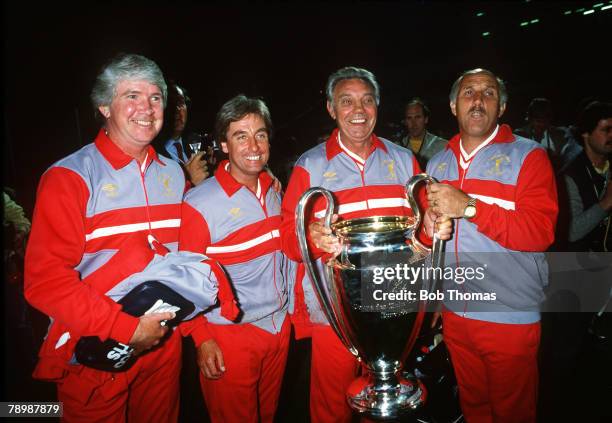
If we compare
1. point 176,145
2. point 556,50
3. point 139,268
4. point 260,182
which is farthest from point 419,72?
point 139,268

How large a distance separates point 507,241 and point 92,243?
1678 mm

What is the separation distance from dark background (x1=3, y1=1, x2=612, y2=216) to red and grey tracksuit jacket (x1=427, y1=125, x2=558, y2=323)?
13.8 feet

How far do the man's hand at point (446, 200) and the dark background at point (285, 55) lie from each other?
431 centimetres

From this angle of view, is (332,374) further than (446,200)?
Yes

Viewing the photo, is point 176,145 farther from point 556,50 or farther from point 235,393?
point 556,50

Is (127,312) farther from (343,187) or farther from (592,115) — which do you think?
(592,115)

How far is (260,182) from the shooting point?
2111 mm

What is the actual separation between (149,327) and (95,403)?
0.51 meters

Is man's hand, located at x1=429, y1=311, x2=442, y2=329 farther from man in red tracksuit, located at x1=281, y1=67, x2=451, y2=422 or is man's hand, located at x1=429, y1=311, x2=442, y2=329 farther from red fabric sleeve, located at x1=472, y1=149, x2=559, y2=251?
red fabric sleeve, located at x1=472, y1=149, x2=559, y2=251

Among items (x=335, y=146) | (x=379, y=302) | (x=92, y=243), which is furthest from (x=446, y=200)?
(x=92, y=243)

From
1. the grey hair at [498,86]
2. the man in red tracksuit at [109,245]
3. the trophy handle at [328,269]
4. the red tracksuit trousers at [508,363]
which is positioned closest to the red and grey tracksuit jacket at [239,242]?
the man in red tracksuit at [109,245]

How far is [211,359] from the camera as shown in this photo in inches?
73.3

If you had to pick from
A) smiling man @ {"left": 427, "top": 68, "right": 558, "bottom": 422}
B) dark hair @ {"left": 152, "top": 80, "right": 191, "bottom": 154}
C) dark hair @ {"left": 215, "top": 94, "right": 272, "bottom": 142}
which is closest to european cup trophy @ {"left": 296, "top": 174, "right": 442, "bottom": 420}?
smiling man @ {"left": 427, "top": 68, "right": 558, "bottom": 422}

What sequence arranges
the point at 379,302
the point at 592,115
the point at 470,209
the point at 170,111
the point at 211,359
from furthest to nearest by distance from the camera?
the point at 170,111 < the point at 592,115 < the point at 211,359 < the point at 470,209 < the point at 379,302
